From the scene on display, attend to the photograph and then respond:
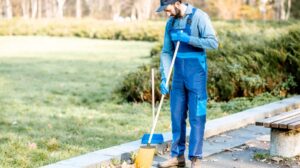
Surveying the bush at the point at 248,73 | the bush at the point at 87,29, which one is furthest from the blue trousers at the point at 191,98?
the bush at the point at 87,29

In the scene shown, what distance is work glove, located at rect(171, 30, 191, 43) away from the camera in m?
5.46

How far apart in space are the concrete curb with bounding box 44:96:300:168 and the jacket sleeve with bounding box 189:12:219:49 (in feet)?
4.73

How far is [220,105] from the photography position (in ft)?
34.0

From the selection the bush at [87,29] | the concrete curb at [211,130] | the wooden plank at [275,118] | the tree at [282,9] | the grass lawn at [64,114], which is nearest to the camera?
the concrete curb at [211,130]

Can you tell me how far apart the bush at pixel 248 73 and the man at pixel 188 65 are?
17.2ft

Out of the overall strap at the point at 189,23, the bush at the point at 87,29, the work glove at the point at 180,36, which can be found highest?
the overall strap at the point at 189,23

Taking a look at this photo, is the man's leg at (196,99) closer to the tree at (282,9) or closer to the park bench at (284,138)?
the park bench at (284,138)

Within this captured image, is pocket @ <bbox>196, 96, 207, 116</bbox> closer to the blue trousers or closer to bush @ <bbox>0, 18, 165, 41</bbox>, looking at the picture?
the blue trousers

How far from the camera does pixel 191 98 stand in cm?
568

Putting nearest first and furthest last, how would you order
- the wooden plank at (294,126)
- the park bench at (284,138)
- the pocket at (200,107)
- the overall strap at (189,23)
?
the overall strap at (189,23) → the pocket at (200,107) → the wooden plank at (294,126) → the park bench at (284,138)

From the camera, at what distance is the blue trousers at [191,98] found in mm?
5617

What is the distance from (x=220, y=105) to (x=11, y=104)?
3.67 meters

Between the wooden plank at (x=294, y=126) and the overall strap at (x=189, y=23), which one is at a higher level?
the overall strap at (x=189, y=23)

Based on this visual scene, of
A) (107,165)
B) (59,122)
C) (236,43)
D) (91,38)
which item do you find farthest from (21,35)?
(107,165)
